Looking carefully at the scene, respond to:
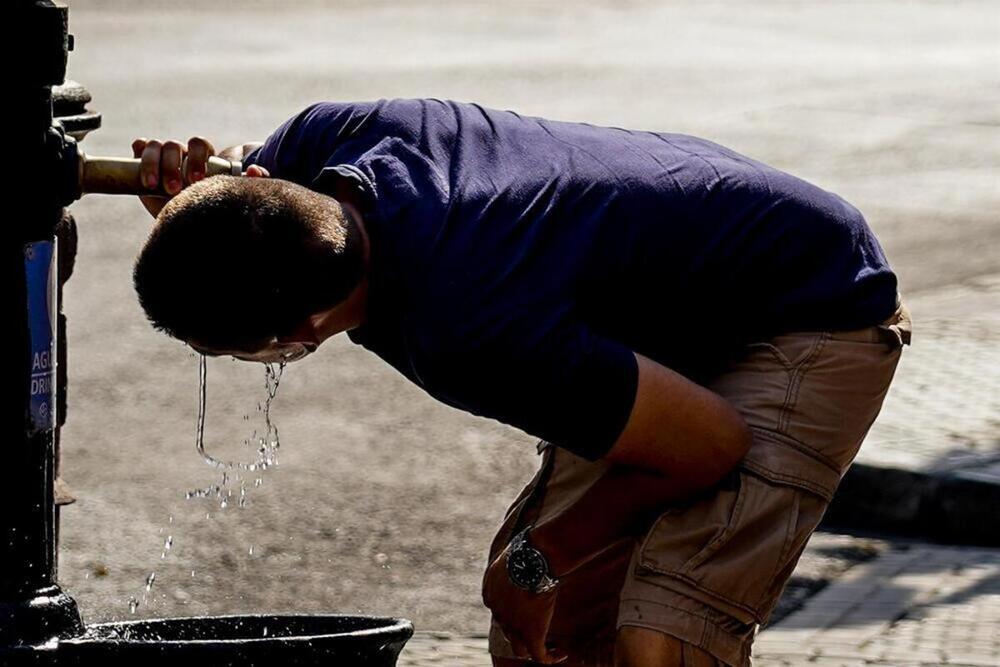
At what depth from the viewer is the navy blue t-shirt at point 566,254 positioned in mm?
2727

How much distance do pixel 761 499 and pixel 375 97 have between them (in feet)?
31.1

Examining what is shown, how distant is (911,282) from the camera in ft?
27.3

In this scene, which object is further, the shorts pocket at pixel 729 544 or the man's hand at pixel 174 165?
the shorts pocket at pixel 729 544

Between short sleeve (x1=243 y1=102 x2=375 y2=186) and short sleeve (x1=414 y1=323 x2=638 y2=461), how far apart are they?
47cm

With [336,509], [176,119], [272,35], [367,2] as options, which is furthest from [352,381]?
[367,2]

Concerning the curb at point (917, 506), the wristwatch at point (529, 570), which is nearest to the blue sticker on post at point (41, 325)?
the wristwatch at point (529, 570)

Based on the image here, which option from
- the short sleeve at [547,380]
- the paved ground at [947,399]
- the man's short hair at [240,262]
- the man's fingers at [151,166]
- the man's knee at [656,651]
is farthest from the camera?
the paved ground at [947,399]

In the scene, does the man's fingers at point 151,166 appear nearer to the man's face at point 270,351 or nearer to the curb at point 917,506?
the man's face at point 270,351

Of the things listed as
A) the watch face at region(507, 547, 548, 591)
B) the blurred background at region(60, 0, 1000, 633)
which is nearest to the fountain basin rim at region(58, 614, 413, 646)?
the watch face at region(507, 547, 548, 591)

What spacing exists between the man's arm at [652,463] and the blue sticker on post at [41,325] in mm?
805

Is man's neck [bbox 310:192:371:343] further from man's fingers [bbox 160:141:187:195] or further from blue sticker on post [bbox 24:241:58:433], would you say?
blue sticker on post [bbox 24:241:58:433]

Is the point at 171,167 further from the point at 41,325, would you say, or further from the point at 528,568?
the point at 528,568

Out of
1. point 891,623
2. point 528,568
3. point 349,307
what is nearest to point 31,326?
point 349,307

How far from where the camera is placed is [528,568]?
3096 mm
